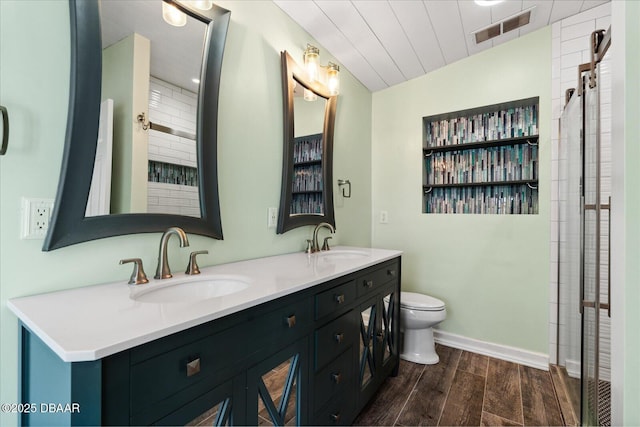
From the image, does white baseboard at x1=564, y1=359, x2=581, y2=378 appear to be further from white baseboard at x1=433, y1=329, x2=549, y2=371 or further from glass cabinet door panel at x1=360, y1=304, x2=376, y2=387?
glass cabinet door panel at x1=360, y1=304, x2=376, y2=387

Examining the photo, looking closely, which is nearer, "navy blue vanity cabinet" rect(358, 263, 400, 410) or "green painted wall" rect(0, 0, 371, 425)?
"green painted wall" rect(0, 0, 371, 425)

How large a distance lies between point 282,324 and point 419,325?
1.61 m

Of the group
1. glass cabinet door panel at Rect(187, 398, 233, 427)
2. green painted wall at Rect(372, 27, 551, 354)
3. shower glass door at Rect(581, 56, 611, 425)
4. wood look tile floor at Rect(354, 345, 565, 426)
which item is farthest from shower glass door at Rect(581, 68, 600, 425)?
glass cabinet door panel at Rect(187, 398, 233, 427)

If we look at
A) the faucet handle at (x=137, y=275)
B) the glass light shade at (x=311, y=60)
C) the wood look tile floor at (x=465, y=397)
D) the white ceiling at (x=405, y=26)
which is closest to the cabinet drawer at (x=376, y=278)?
the wood look tile floor at (x=465, y=397)

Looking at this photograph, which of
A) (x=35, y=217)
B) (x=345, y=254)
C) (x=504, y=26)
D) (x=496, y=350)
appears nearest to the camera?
(x=35, y=217)

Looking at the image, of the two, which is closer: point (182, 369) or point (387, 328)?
point (182, 369)

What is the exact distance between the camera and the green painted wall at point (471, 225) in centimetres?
233

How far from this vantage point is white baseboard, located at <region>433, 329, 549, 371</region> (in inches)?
90.1

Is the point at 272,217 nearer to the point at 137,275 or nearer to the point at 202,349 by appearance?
the point at 137,275

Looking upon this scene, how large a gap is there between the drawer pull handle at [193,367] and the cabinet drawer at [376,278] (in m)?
0.92

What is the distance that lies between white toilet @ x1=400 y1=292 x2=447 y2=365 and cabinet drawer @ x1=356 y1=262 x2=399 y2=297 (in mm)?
405

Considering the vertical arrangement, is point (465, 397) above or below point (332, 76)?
below

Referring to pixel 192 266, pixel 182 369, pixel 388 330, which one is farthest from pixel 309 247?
pixel 182 369

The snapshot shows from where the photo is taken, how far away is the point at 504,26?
7.35 feet
